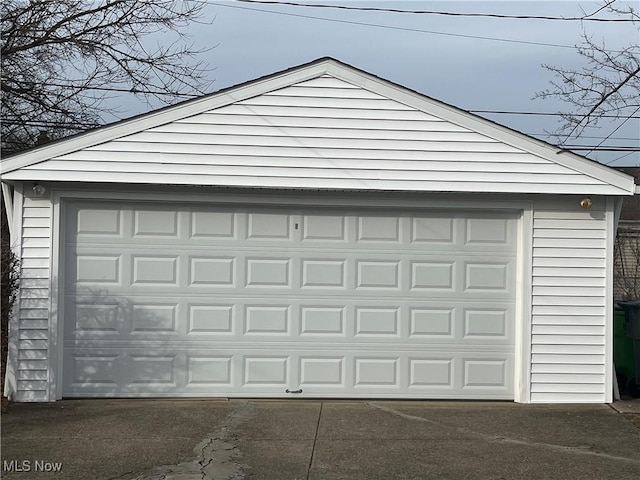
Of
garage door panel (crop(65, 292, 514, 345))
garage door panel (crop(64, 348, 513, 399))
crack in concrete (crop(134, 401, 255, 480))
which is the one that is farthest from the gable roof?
crack in concrete (crop(134, 401, 255, 480))

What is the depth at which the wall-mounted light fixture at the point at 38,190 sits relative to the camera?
372 inches

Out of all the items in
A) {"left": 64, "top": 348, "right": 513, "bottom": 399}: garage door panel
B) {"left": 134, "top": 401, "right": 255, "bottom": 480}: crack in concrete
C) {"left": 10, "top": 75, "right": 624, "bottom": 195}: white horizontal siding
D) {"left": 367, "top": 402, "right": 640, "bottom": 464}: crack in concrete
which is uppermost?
{"left": 10, "top": 75, "right": 624, "bottom": 195}: white horizontal siding

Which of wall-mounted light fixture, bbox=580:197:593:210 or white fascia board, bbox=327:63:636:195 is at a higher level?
white fascia board, bbox=327:63:636:195

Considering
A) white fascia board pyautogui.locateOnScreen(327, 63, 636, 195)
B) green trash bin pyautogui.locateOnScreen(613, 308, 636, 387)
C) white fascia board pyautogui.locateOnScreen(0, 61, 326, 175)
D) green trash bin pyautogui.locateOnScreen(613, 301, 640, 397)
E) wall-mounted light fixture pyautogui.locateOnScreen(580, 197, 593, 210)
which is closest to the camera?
white fascia board pyautogui.locateOnScreen(0, 61, 326, 175)

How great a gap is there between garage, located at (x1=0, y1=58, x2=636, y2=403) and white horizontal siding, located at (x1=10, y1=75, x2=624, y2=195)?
0.02 m

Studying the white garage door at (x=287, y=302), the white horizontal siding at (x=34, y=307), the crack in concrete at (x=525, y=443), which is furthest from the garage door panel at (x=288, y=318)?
the crack in concrete at (x=525, y=443)

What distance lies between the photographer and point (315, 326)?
983cm

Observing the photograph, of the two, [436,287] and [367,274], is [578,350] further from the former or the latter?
[367,274]

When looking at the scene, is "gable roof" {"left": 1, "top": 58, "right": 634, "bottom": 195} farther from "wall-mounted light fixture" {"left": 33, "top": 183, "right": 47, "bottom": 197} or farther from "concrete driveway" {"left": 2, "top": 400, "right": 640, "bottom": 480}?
"concrete driveway" {"left": 2, "top": 400, "right": 640, "bottom": 480}

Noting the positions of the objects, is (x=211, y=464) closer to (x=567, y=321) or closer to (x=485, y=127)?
(x=567, y=321)

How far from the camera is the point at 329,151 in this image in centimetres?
958

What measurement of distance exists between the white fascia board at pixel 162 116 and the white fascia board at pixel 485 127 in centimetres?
44

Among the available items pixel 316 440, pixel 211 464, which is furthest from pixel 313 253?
pixel 211 464

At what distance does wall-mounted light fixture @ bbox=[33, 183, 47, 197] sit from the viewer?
9461mm
